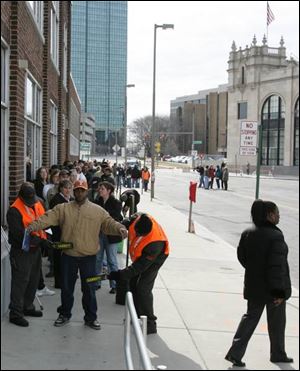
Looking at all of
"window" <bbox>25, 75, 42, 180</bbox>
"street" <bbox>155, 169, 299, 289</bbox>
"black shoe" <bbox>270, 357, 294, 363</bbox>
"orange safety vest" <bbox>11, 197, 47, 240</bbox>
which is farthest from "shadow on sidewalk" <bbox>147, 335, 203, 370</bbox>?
"window" <bbox>25, 75, 42, 180</bbox>

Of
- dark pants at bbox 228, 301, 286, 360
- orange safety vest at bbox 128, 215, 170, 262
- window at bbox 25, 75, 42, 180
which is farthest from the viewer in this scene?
window at bbox 25, 75, 42, 180

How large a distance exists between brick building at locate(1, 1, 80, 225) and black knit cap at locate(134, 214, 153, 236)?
1.25 m

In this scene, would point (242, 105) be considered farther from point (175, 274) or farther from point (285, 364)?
point (285, 364)

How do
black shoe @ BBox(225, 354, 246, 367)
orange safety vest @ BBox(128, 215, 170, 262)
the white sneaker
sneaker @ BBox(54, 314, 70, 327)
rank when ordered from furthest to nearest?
the white sneaker
orange safety vest @ BBox(128, 215, 170, 262)
sneaker @ BBox(54, 314, 70, 327)
black shoe @ BBox(225, 354, 246, 367)

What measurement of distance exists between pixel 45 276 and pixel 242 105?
51.0 meters

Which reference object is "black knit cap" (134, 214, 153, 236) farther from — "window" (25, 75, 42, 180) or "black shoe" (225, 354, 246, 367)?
"window" (25, 75, 42, 180)

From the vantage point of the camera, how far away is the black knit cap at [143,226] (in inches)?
185

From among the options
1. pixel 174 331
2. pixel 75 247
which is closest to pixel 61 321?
pixel 75 247

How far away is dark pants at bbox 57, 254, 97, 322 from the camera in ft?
15.6

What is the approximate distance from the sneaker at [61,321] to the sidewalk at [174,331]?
74 millimetres

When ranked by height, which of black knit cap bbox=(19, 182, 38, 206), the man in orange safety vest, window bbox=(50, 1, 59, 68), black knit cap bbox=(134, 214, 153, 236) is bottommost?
the man in orange safety vest

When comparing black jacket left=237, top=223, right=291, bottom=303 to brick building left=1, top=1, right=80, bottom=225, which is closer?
black jacket left=237, top=223, right=291, bottom=303

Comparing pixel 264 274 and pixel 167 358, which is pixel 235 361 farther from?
pixel 264 274

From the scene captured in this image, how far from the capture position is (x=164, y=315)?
562 centimetres
